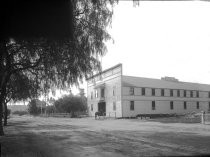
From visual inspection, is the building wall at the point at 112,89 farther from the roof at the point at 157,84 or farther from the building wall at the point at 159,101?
the roof at the point at 157,84

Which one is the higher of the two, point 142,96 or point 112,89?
point 112,89

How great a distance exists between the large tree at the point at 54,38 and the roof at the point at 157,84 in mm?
39704

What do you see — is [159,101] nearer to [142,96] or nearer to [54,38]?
[142,96]

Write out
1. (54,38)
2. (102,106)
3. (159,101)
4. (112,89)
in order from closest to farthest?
(54,38)
(112,89)
(159,101)
(102,106)

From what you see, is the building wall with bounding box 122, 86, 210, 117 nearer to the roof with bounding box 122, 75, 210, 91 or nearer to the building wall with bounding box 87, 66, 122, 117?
the roof with bounding box 122, 75, 210, 91

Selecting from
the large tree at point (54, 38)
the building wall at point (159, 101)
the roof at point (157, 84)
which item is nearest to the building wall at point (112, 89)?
the building wall at point (159, 101)

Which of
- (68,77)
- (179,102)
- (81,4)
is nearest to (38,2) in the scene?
(81,4)

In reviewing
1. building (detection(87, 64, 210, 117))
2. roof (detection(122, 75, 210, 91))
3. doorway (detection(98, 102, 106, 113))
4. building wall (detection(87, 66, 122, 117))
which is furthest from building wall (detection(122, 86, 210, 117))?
doorway (detection(98, 102, 106, 113))

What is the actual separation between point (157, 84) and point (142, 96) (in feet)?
20.6

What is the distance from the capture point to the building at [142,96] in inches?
2115

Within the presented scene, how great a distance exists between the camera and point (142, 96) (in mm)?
55938

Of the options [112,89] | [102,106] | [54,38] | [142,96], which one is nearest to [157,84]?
[142,96]

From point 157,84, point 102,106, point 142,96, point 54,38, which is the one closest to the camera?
point 54,38

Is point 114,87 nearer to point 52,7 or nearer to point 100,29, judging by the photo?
point 100,29
